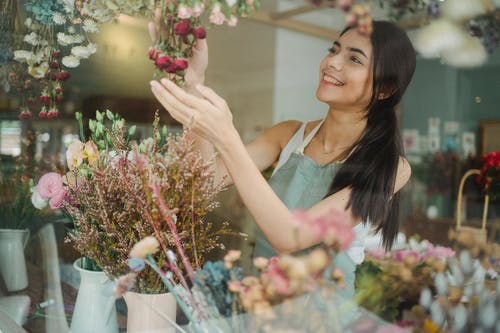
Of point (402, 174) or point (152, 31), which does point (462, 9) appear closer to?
point (402, 174)

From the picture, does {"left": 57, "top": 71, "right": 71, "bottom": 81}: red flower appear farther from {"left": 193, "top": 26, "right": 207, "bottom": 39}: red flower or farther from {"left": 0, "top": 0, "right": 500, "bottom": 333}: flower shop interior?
{"left": 193, "top": 26, "right": 207, "bottom": 39}: red flower

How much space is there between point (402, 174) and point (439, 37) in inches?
12.8

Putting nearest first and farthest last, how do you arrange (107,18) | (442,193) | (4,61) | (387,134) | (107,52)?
(387,134)
(442,193)
(107,18)
(107,52)
(4,61)

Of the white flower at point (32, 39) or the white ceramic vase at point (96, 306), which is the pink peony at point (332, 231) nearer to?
the white ceramic vase at point (96, 306)

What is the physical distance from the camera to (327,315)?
30.0 inches

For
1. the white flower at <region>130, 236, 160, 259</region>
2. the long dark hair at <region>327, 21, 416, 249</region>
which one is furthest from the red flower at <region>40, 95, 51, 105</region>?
the long dark hair at <region>327, 21, 416, 249</region>

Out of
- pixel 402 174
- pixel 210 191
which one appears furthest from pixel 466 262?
pixel 210 191

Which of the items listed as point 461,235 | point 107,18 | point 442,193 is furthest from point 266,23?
point 461,235

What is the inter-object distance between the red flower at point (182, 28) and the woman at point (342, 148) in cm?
11

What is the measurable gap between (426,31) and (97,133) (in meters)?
0.81

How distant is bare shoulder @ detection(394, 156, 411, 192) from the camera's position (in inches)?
44.4

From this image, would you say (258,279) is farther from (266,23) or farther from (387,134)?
(266,23)

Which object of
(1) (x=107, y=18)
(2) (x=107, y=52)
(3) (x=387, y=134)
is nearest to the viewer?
(3) (x=387, y=134)

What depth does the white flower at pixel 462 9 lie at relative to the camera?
945mm
